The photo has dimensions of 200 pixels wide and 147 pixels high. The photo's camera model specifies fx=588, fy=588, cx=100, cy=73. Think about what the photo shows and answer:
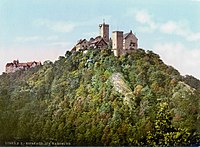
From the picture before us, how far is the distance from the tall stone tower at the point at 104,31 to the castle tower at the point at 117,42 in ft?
0.18

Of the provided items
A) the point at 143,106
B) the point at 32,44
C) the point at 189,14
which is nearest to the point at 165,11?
the point at 189,14

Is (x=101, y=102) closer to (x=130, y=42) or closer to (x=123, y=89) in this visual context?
(x=123, y=89)

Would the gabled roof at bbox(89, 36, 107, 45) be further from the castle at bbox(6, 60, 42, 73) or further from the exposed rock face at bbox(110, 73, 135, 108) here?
the castle at bbox(6, 60, 42, 73)

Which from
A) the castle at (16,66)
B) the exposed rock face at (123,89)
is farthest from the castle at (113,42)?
the castle at (16,66)

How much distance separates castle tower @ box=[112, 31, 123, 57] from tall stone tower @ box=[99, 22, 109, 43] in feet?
0.18

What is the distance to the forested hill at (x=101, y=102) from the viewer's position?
4668 millimetres

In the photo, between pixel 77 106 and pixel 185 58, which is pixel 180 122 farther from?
pixel 77 106

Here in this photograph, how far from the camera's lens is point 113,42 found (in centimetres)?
487

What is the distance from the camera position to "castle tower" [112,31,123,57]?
4836 millimetres

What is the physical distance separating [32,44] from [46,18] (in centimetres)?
24

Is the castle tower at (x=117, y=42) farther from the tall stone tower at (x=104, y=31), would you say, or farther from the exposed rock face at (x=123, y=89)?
the exposed rock face at (x=123, y=89)

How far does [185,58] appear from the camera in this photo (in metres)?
4.92

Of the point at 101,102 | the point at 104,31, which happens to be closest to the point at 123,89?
the point at 101,102

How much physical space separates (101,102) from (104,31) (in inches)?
22.9
